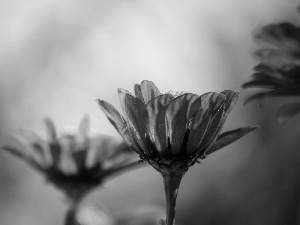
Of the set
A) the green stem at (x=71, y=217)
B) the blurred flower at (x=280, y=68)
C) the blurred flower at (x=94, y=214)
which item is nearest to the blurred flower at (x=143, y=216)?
the blurred flower at (x=94, y=214)

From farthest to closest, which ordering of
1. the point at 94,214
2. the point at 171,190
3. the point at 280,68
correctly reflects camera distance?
1. the point at 94,214
2. the point at 280,68
3. the point at 171,190

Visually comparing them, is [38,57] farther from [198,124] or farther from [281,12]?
[198,124]

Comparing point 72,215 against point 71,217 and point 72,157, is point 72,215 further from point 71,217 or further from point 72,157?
point 72,157

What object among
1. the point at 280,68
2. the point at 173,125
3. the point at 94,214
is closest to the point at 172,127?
the point at 173,125

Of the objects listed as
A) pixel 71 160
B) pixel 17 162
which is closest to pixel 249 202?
pixel 17 162

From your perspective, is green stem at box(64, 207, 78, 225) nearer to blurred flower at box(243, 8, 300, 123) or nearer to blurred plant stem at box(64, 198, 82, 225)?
blurred plant stem at box(64, 198, 82, 225)

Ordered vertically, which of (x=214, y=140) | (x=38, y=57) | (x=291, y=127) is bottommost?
(x=214, y=140)

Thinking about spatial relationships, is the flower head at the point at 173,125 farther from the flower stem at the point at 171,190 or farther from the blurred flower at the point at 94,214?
the blurred flower at the point at 94,214
